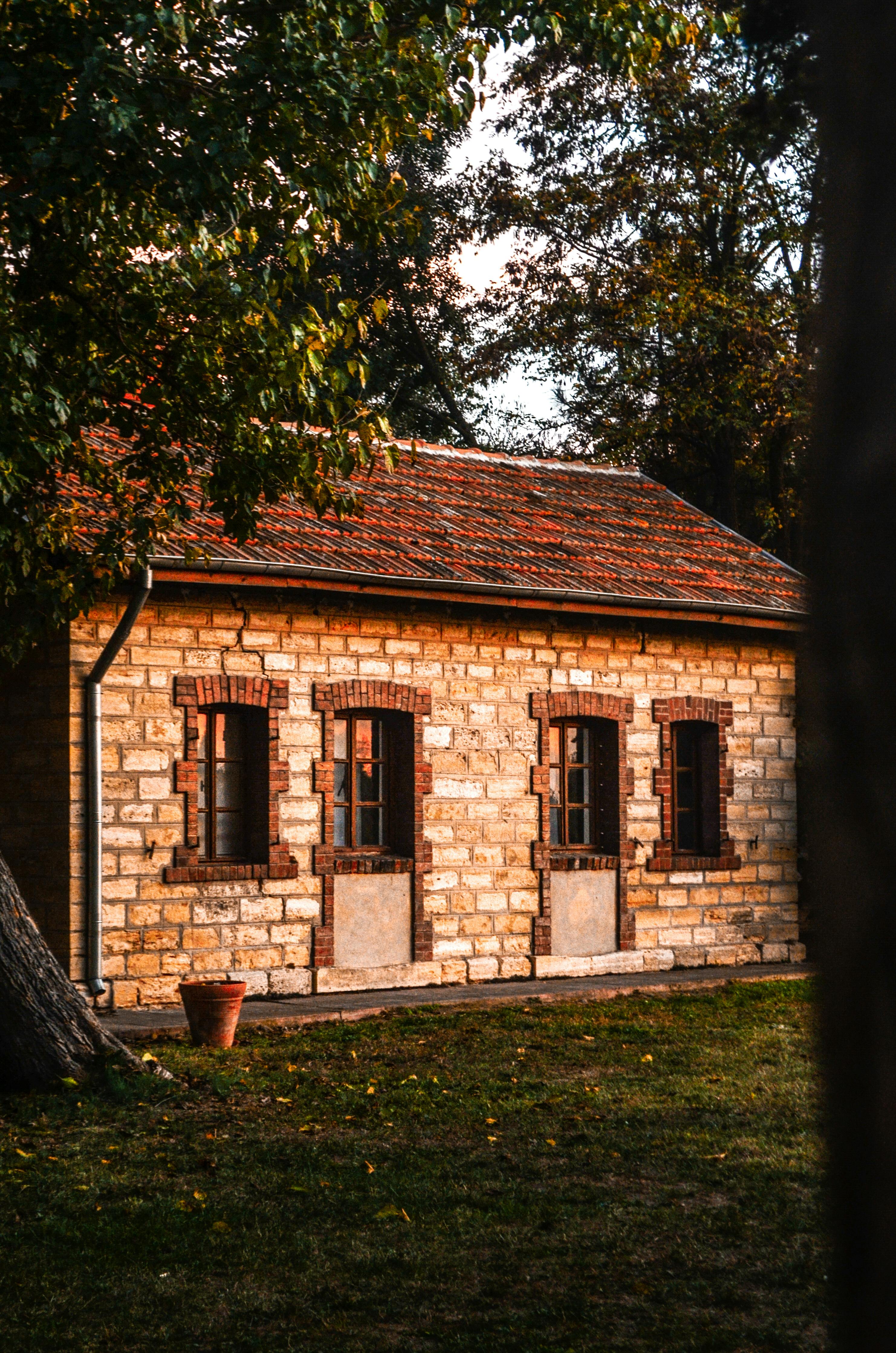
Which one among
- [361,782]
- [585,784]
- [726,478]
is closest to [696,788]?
[585,784]

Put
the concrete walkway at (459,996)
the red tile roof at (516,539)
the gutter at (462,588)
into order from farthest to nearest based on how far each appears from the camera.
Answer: the red tile roof at (516,539), the gutter at (462,588), the concrete walkway at (459,996)

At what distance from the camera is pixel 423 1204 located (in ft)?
21.9

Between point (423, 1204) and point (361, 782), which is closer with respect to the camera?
point (423, 1204)

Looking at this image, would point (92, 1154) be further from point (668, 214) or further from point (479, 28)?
point (668, 214)

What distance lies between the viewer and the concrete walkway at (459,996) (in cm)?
1184

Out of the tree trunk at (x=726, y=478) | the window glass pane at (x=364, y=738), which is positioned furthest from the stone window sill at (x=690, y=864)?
the tree trunk at (x=726, y=478)

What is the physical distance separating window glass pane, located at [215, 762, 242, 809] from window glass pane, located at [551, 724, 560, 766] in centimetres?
352

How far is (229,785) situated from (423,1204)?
723 centimetres

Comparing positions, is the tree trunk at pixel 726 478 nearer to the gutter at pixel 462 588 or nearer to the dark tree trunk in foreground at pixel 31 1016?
the gutter at pixel 462 588

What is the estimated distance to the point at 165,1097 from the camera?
29.2 feet

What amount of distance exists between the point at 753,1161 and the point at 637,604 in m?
8.69

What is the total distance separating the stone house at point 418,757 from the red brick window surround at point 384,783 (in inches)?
1.1

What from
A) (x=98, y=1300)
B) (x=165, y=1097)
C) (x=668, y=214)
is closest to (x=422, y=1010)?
(x=165, y=1097)

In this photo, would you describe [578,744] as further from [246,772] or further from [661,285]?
[661,285]
